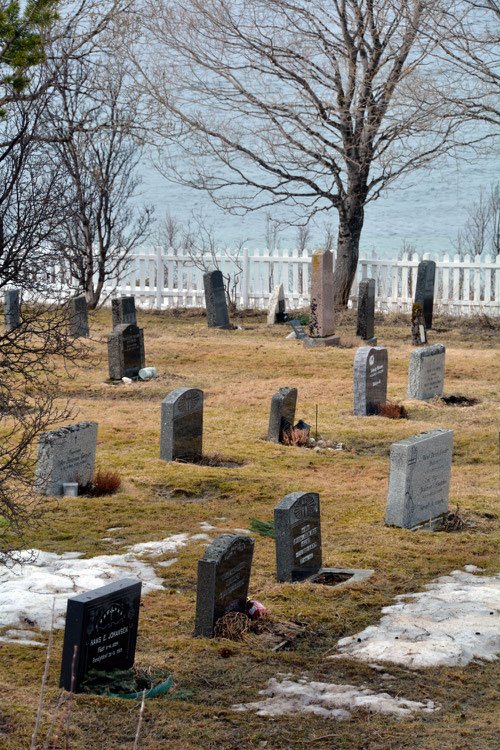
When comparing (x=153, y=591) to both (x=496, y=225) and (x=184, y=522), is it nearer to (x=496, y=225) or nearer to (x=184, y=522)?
(x=184, y=522)

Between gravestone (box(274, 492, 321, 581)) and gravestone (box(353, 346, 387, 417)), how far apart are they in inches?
226

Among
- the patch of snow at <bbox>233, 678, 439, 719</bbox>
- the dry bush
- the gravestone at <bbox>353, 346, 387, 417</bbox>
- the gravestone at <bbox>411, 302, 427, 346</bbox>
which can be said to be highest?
the gravestone at <bbox>411, 302, 427, 346</bbox>

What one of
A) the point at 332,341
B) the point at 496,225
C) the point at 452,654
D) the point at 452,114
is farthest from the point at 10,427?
the point at 496,225

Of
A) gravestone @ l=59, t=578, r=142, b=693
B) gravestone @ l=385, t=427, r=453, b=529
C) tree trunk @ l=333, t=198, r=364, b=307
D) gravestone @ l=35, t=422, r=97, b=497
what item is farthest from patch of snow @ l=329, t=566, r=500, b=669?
tree trunk @ l=333, t=198, r=364, b=307

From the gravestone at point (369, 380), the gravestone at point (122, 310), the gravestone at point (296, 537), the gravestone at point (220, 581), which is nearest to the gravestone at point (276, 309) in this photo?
the gravestone at point (122, 310)

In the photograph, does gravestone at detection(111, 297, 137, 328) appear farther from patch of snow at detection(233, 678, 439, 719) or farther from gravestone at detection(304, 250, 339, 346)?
patch of snow at detection(233, 678, 439, 719)

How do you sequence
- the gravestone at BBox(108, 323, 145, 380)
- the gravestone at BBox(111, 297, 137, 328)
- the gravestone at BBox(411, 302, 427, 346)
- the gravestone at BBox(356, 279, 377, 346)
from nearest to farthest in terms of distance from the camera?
the gravestone at BBox(108, 323, 145, 380), the gravestone at BBox(111, 297, 137, 328), the gravestone at BBox(411, 302, 427, 346), the gravestone at BBox(356, 279, 377, 346)

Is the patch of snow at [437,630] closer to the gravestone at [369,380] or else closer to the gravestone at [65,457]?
the gravestone at [65,457]

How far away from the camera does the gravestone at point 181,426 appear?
1009cm

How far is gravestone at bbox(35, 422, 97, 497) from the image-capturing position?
335 inches

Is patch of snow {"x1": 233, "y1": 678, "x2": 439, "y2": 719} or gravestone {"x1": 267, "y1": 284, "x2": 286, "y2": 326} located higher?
gravestone {"x1": 267, "y1": 284, "x2": 286, "y2": 326}

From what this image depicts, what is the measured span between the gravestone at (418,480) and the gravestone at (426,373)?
4.88 metres

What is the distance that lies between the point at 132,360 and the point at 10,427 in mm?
4016

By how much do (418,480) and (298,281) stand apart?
16659 millimetres
